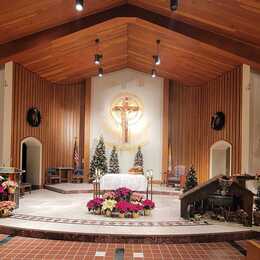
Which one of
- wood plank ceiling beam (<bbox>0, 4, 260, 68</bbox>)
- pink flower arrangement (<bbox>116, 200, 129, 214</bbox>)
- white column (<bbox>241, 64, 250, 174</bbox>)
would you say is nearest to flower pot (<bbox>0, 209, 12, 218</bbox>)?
pink flower arrangement (<bbox>116, 200, 129, 214</bbox>)

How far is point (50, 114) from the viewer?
1197 centimetres

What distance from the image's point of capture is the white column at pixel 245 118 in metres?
8.77

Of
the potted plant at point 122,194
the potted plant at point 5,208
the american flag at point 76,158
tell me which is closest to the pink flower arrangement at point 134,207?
the potted plant at point 122,194

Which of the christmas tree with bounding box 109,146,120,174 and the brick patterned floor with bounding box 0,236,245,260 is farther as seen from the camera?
the christmas tree with bounding box 109,146,120,174

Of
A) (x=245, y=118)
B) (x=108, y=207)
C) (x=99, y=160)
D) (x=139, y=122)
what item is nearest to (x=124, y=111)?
(x=139, y=122)

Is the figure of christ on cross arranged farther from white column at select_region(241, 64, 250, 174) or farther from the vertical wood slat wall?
white column at select_region(241, 64, 250, 174)

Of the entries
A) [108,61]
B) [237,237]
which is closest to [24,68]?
[108,61]

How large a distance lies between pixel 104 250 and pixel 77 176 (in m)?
7.41

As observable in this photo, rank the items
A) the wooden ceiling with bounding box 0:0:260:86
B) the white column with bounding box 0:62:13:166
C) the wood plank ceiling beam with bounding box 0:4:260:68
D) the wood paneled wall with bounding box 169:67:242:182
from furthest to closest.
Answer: the wood paneled wall with bounding box 169:67:242:182 → the white column with bounding box 0:62:13:166 → the wood plank ceiling beam with bounding box 0:4:260:68 → the wooden ceiling with bounding box 0:0:260:86

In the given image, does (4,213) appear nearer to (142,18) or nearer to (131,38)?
(142,18)

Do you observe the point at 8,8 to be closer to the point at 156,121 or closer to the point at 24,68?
the point at 24,68

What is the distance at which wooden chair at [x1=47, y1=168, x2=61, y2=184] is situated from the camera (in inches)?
459

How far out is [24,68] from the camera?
1002cm

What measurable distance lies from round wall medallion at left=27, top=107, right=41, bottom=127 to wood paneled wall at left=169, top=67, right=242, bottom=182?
4999mm
